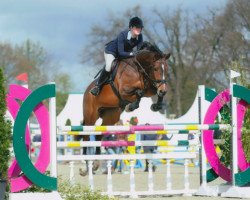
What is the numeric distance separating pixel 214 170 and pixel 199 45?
31293mm

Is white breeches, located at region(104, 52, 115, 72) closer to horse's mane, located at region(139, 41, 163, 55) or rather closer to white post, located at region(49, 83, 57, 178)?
horse's mane, located at region(139, 41, 163, 55)

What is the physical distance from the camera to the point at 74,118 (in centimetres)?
2558

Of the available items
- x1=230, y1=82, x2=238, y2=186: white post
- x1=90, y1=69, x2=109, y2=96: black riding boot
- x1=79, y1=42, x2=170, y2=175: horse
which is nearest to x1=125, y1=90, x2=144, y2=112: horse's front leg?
x1=79, y1=42, x2=170, y2=175: horse

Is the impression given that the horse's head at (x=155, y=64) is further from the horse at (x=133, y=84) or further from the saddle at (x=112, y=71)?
the saddle at (x=112, y=71)

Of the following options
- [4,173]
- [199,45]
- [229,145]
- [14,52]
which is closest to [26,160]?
[4,173]

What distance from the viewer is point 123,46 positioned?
9.40 metres

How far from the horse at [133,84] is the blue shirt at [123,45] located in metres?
0.11

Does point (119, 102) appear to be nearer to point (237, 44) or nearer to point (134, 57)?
point (134, 57)

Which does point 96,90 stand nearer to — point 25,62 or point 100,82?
point 100,82

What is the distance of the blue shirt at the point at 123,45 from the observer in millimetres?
9344

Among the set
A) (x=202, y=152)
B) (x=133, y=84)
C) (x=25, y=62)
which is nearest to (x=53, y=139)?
(x=202, y=152)

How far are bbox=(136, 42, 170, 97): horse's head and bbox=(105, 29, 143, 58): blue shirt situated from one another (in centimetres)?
16

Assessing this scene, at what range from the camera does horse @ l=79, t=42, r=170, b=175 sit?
8969mm

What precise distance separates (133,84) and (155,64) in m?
0.46
